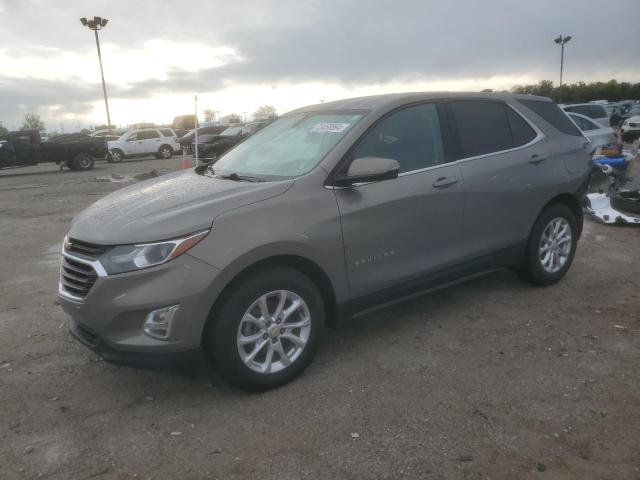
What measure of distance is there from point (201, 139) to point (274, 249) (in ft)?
75.6

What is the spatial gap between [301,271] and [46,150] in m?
20.3

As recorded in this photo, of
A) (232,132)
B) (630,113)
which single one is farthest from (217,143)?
(630,113)

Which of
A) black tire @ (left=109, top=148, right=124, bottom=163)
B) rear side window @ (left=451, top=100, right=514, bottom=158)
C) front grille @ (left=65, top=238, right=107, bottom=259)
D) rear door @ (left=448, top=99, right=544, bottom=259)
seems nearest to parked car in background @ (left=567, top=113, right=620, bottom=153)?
rear door @ (left=448, top=99, right=544, bottom=259)

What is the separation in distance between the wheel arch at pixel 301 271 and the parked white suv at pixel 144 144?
24.2 meters

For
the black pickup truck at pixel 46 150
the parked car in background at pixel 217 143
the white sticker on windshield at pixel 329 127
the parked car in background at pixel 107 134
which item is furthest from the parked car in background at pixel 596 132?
the parked car in background at pixel 107 134

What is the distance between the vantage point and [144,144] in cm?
2631

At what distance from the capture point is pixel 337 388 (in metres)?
3.36

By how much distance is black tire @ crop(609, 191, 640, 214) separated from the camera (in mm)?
7820

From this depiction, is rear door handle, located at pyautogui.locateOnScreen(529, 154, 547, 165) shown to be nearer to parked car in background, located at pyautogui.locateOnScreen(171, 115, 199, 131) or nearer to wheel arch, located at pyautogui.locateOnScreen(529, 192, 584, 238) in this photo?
wheel arch, located at pyautogui.locateOnScreen(529, 192, 584, 238)

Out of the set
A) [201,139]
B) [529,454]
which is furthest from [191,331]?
[201,139]

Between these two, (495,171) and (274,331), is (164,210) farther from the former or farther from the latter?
(495,171)

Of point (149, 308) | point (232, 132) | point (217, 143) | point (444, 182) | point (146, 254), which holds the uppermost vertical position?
point (232, 132)

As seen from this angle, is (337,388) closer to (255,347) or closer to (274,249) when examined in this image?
(255,347)

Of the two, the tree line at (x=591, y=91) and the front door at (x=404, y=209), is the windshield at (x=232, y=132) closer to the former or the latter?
the front door at (x=404, y=209)
